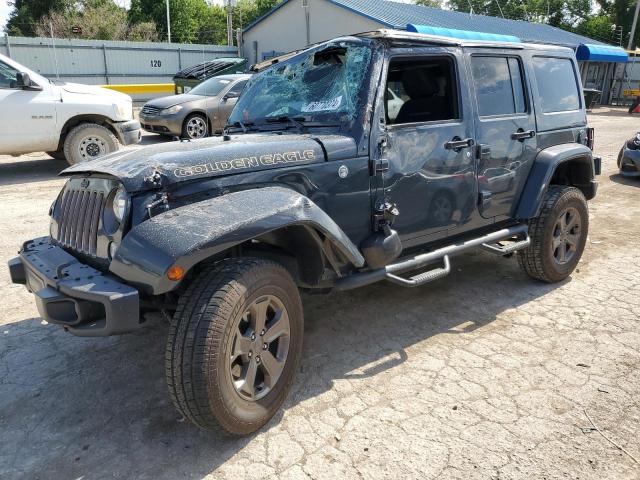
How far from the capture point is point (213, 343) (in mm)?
2410

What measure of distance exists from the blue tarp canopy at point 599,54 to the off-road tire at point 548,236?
25.2 metres

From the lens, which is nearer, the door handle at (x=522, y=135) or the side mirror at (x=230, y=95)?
the door handle at (x=522, y=135)

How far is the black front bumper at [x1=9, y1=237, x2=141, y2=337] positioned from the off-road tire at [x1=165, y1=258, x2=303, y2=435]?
0.25m

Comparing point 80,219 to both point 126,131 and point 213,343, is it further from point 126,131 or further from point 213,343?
point 126,131

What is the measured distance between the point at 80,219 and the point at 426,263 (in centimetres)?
227

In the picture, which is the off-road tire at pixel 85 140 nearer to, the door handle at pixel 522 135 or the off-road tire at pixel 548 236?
the door handle at pixel 522 135

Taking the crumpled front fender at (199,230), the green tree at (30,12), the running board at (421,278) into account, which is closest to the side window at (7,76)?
the crumpled front fender at (199,230)

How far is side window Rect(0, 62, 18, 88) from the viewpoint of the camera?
8016mm

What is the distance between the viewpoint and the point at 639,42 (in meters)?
45.1

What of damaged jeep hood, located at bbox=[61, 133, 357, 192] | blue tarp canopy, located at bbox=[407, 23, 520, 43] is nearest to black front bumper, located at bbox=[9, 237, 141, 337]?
damaged jeep hood, located at bbox=[61, 133, 357, 192]

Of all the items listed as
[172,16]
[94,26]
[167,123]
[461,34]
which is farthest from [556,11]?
[167,123]

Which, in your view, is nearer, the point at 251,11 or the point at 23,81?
the point at 23,81

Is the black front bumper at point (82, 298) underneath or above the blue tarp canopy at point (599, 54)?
underneath

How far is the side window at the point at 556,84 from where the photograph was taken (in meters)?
4.53
